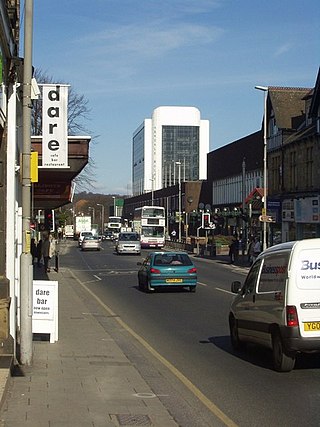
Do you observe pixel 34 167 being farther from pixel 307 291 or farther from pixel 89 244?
pixel 89 244

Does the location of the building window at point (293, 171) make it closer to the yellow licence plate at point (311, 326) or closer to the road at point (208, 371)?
the road at point (208, 371)

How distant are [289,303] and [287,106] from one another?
46828mm

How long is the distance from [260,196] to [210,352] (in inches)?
1654

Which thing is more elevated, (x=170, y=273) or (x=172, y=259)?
(x=172, y=259)

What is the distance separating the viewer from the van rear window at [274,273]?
1120 centimetres

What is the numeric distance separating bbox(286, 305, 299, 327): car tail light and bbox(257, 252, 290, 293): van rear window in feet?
1.16

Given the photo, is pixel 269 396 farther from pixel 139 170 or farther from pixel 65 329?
pixel 139 170

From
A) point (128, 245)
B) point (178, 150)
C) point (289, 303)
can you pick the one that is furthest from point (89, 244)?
point (178, 150)

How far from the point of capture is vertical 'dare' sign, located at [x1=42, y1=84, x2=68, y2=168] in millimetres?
16359

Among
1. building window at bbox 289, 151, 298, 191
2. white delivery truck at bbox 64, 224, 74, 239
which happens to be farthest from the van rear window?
white delivery truck at bbox 64, 224, 74, 239

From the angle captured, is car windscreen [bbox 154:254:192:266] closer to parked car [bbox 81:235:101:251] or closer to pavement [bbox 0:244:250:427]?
pavement [bbox 0:244:250:427]

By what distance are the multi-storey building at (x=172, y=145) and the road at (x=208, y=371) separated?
152558mm

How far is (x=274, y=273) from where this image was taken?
11.6 meters

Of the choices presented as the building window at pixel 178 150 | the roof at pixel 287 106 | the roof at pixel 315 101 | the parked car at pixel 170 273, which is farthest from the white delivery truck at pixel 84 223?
the parked car at pixel 170 273
